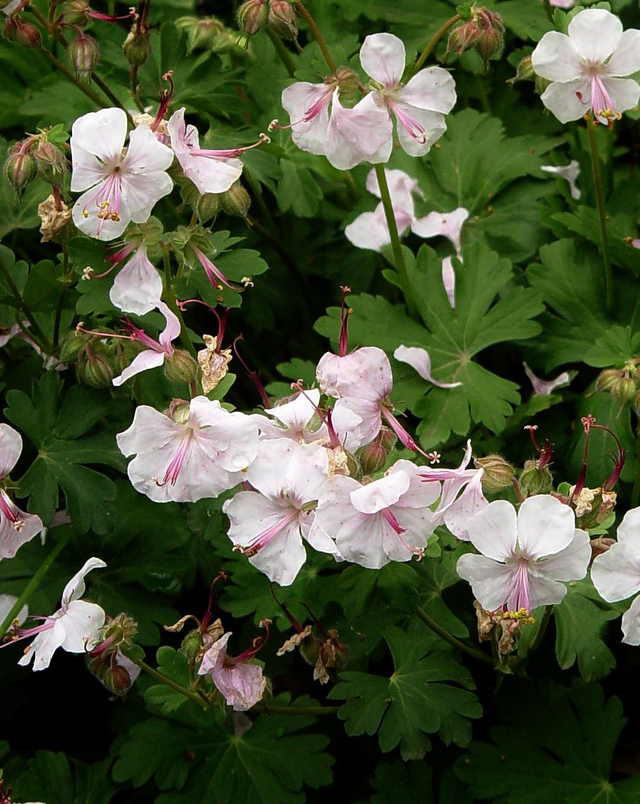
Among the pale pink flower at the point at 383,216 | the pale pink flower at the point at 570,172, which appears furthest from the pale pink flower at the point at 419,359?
the pale pink flower at the point at 570,172

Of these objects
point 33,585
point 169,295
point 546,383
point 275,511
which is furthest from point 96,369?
point 546,383

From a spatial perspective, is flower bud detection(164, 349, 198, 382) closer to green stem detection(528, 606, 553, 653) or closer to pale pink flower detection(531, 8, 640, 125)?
Answer: green stem detection(528, 606, 553, 653)

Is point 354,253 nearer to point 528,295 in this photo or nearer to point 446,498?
point 528,295

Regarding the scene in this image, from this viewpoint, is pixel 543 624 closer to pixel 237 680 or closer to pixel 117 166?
pixel 237 680

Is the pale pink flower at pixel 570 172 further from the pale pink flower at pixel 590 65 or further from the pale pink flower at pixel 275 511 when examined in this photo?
the pale pink flower at pixel 275 511

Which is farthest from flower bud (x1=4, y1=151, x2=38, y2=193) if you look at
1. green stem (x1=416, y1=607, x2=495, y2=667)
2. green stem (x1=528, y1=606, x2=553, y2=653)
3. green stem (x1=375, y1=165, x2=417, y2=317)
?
green stem (x1=528, y1=606, x2=553, y2=653)

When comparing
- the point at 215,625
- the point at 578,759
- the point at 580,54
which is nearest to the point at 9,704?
the point at 215,625
